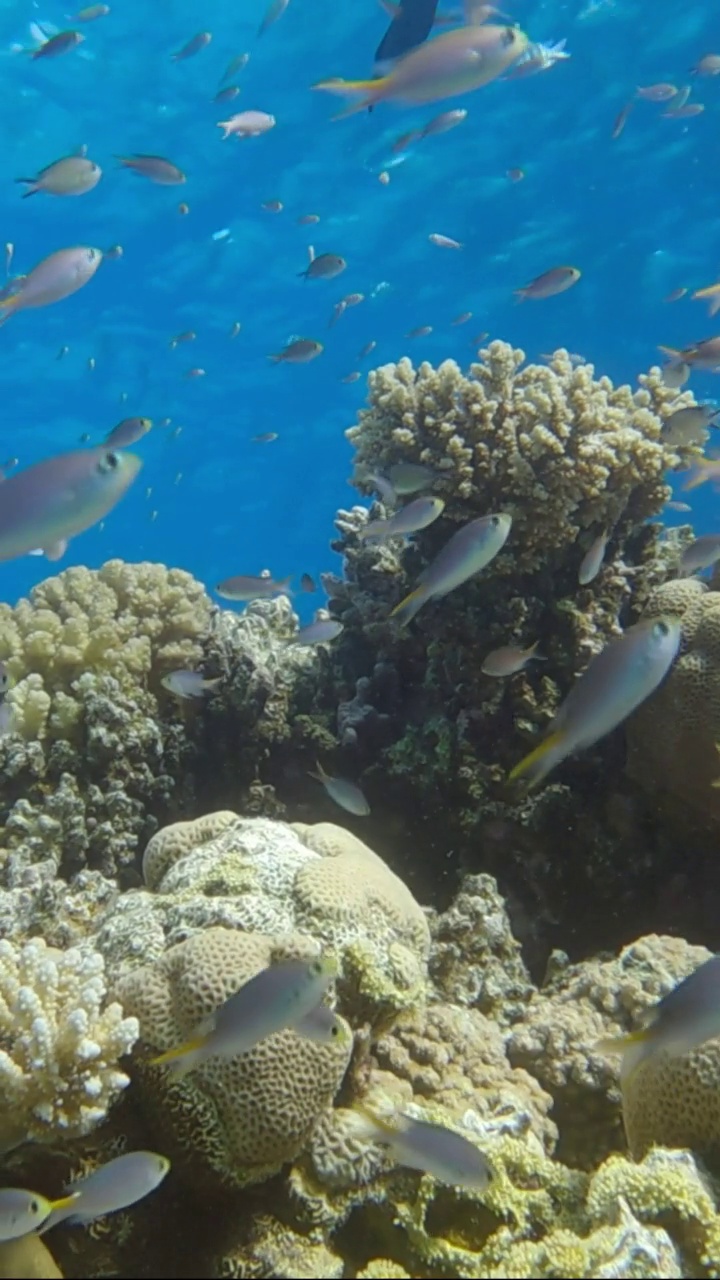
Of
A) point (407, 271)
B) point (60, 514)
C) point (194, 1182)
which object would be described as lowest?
point (407, 271)

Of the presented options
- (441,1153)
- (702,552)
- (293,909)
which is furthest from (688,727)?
(441,1153)

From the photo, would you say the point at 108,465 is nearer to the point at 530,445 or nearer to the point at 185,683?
the point at 185,683

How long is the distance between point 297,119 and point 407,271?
712 centimetres

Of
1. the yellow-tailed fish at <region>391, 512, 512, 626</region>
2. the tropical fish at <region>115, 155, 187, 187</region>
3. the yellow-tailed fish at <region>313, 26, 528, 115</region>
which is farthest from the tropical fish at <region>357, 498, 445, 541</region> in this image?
the tropical fish at <region>115, 155, 187, 187</region>

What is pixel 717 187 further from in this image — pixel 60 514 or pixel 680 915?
pixel 60 514

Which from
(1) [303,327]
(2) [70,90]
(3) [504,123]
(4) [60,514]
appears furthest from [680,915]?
(1) [303,327]

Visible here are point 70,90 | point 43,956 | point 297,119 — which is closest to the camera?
point 43,956

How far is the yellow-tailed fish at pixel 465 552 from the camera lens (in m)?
3.57

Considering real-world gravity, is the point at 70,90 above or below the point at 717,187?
above

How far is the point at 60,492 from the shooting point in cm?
256

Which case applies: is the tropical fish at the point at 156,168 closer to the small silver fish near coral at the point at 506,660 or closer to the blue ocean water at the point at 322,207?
the small silver fish near coral at the point at 506,660

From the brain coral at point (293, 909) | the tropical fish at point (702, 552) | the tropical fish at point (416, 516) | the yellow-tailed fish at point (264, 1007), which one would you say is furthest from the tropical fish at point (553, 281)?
the yellow-tailed fish at point (264, 1007)

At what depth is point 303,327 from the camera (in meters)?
32.0

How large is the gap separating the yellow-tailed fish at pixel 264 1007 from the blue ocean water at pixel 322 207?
53.9ft
